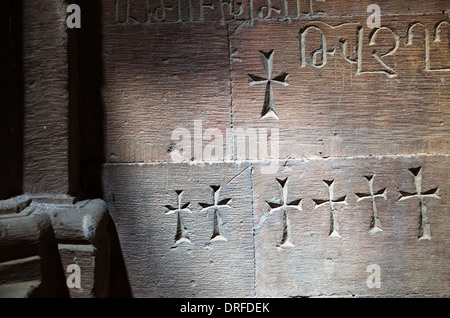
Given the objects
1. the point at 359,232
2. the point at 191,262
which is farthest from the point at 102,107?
the point at 359,232

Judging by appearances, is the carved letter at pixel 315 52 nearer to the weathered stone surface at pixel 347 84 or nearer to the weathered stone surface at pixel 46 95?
the weathered stone surface at pixel 347 84

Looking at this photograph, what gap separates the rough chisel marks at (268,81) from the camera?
2.19m

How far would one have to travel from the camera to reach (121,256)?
7.27 ft

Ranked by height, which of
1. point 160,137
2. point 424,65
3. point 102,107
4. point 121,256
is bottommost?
point 121,256

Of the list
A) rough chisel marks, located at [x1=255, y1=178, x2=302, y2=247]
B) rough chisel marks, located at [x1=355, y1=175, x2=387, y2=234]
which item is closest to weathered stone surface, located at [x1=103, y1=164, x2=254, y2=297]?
rough chisel marks, located at [x1=255, y1=178, x2=302, y2=247]

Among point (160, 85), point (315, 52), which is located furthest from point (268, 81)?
point (160, 85)

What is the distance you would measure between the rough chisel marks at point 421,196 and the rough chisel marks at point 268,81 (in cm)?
89

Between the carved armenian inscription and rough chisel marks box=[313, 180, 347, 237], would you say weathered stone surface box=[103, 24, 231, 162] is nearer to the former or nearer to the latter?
the carved armenian inscription

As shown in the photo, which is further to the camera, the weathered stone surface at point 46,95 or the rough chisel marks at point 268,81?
the rough chisel marks at point 268,81

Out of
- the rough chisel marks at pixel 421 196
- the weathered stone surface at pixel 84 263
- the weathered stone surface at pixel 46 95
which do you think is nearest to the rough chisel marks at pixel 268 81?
the rough chisel marks at pixel 421 196

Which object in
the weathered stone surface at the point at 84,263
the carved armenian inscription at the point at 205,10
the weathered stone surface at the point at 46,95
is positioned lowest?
the weathered stone surface at the point at 84,263

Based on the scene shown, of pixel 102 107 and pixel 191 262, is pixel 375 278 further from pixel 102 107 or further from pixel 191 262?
pixel 102 107

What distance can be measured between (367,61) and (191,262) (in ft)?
5.23

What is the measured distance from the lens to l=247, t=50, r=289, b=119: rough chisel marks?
7.20 feet
